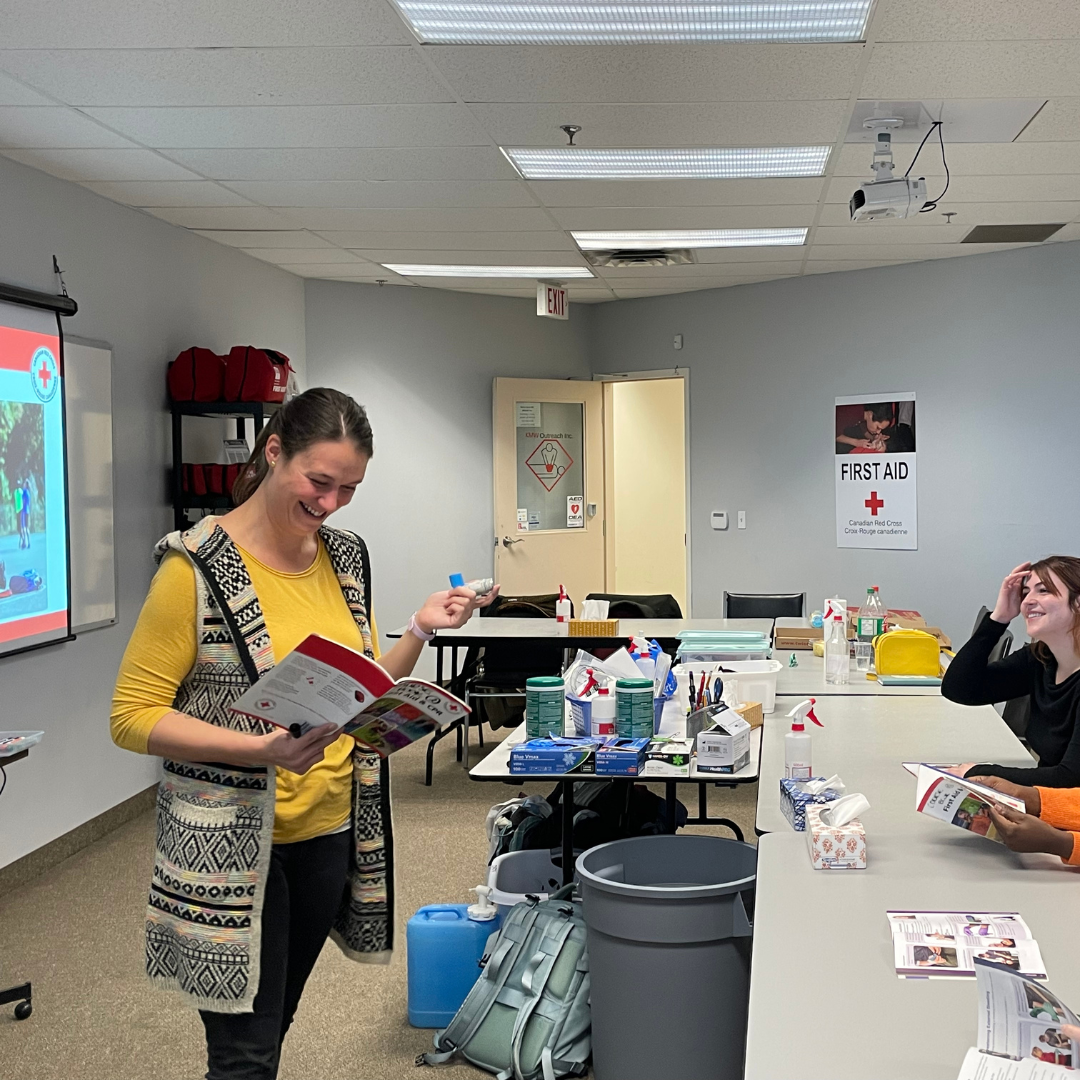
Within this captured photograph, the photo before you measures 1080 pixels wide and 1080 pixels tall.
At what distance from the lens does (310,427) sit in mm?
1904

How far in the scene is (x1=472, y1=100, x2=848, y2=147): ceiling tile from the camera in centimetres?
390

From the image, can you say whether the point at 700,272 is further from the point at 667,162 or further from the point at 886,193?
the point at 886,193

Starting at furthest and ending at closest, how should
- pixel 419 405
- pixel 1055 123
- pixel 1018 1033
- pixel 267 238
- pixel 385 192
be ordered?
pixel 419 405, pixel 267 238, pixel 385 192, pixel 1055 123, pixel 1018 1033

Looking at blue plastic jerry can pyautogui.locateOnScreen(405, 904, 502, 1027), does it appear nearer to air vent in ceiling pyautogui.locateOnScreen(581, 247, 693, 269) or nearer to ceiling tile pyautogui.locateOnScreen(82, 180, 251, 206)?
ceiling tile pyautogui.locateOnScreen(82, 180, 251, 206)

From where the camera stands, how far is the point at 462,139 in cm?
423

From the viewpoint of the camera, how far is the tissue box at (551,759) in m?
3.04

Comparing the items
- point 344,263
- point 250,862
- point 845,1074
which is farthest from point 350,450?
point 344,263

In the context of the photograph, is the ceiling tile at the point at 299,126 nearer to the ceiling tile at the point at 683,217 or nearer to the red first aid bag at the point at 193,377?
the ceiling tile at the point at 683,217

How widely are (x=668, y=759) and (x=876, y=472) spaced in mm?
4816

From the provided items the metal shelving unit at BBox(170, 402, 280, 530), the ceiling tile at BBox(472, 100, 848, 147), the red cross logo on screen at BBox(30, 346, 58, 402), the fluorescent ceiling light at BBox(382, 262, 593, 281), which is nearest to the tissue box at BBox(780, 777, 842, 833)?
the ceiling tile at BBox(472, 100, 848, 147)

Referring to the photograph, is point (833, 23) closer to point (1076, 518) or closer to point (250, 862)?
point (250, 862)

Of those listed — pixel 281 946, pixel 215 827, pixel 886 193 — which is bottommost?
pixel 281 946

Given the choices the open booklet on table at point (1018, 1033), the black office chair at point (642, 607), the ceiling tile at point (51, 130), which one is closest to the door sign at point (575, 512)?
the black office chair at point (642, 607)

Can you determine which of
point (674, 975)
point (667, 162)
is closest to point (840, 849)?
point (674, 975)
